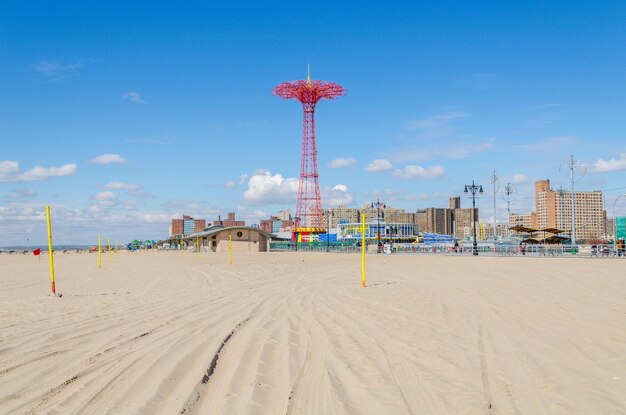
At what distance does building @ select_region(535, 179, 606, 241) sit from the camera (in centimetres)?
13962

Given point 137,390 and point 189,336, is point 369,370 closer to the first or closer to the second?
point 137,390

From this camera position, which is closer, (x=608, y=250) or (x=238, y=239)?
(x=608, y=250)

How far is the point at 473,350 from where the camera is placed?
703 centimetres

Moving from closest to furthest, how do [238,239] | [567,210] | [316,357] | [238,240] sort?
[316,357], [238,240], [238,239], [567,210]

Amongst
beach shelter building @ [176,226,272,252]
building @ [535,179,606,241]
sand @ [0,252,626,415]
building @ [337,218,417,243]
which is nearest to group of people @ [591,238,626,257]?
sand @ [0,252,626,415]

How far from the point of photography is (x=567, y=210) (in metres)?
149

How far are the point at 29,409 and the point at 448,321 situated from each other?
22.3ft

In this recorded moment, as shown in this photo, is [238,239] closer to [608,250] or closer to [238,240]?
[238,240]

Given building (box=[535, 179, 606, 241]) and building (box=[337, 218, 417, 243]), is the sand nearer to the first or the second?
building (box=[337, 218, 417, 243])

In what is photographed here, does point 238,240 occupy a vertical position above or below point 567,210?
below

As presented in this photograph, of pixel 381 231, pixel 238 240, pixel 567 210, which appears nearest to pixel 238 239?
pixel 238 240

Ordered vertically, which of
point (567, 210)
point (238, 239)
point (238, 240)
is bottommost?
point (238, 240)

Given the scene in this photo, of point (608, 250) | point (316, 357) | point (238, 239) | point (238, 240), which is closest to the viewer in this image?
point (316, 357)

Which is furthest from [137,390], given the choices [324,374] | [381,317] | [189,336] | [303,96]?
[303,96]
